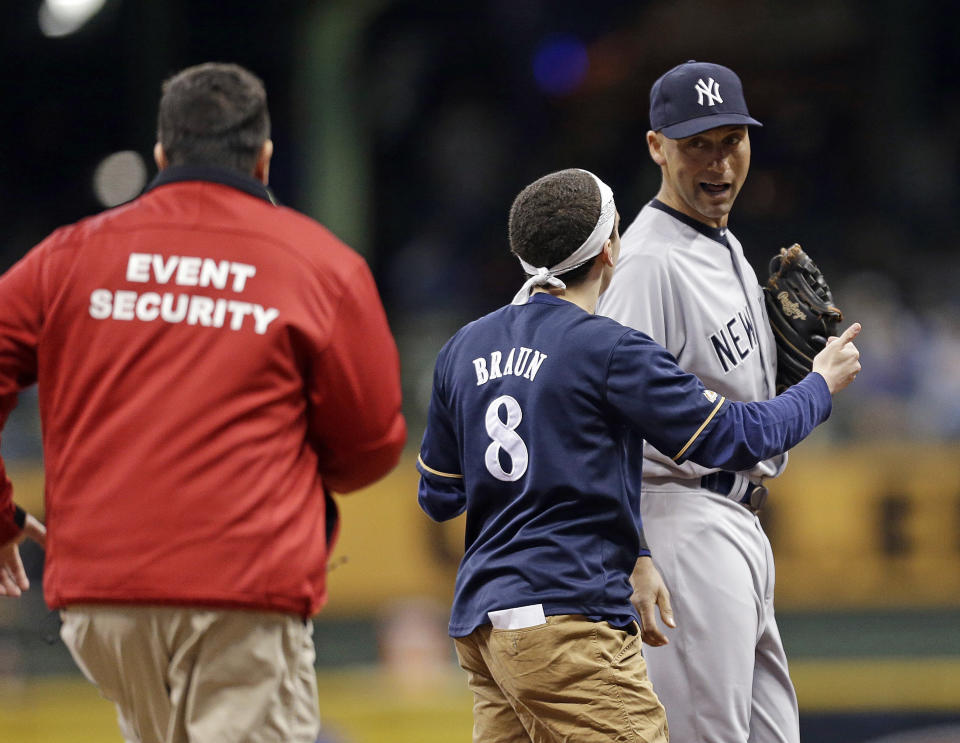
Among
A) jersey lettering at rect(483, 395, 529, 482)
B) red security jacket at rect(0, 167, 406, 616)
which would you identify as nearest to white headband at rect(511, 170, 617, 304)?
jersey lettering at rect(483, 395, 529, 482)

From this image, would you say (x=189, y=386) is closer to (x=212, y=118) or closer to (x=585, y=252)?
(x=212, y=118)

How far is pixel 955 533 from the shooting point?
9352mm

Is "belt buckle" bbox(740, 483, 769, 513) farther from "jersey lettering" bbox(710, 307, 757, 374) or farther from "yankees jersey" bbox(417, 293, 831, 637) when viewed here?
"yankees jersey" bbox(417, 293, 831, 637)

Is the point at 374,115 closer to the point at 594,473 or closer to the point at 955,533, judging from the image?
the point at 955,533

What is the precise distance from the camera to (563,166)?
1485cm

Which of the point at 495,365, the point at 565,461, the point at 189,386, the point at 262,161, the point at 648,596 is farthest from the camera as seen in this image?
the point at 648,596

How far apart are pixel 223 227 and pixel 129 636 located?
0.86 m

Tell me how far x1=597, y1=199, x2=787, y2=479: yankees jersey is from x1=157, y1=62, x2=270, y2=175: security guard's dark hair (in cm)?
127

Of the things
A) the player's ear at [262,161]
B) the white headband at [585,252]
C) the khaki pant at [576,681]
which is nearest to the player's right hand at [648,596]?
the khaki pant at [576,681]

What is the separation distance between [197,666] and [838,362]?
5.98 ft

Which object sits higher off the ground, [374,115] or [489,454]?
[374,115]

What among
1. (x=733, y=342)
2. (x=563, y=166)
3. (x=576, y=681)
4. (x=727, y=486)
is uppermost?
(x=563, y=166)

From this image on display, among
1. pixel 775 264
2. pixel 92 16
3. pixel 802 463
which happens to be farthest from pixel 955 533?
pixel 92 16

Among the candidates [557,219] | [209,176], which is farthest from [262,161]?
[557,219]
